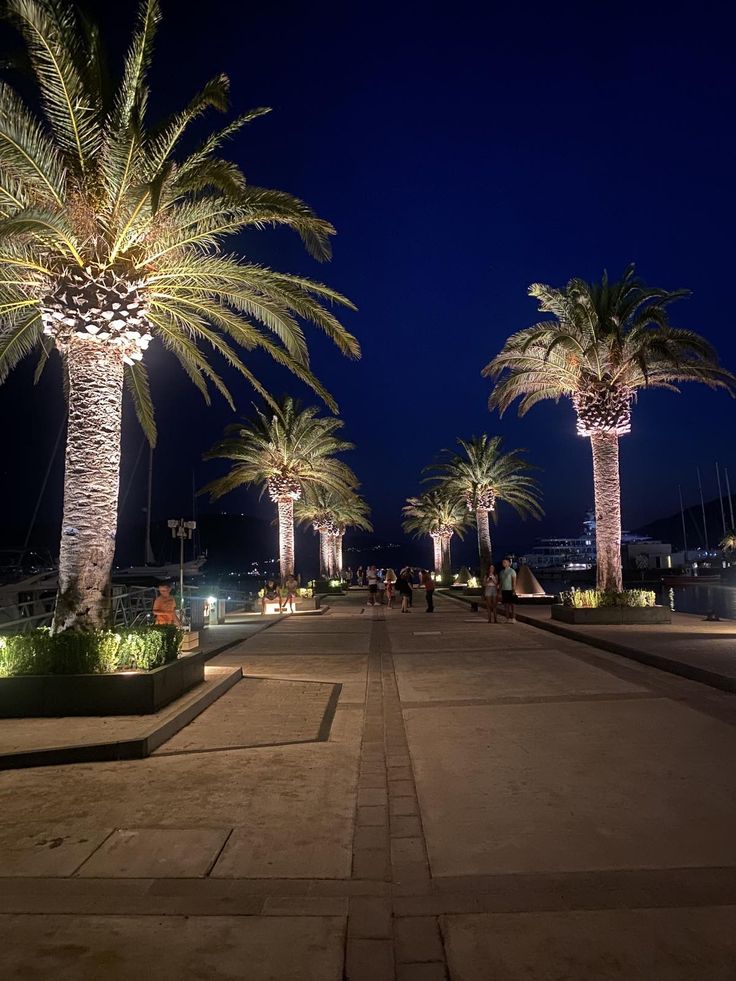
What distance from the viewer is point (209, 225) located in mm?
11320

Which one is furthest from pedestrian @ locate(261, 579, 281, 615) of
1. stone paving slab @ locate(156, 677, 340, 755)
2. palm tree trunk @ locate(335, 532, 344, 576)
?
palm tree trunk @ locate(335, 532, 344, 576)

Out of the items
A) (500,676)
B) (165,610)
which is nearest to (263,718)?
(500,676)

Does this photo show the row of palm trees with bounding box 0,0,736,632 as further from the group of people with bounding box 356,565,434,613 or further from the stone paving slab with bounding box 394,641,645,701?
the group of people with bounding box 356,565,434,613

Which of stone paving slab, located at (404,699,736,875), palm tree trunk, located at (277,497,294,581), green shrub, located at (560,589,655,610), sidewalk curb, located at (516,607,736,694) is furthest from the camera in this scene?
palm tree trunk, located at (277,497,294,581)

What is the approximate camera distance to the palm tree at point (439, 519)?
60625 millimetres

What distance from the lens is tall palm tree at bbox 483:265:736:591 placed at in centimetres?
1983

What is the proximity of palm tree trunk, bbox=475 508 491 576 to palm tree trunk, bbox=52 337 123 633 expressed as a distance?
117ft

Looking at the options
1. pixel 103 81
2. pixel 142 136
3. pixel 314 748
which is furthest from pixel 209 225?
pixel 314 748

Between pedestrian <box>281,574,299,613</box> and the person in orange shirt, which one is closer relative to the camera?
the person in orange shirt

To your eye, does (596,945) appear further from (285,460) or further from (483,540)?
(483,540)

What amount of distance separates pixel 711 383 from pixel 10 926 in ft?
70.3

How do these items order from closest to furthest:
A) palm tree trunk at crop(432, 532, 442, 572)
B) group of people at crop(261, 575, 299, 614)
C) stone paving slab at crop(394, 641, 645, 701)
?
stone paving slab at crop(394, 641, 645, 701)
group of people at crop(261, 575, 299, 614)
palm tree trunk at crop(432, 532, 442, 572)

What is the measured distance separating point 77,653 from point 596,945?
7.14 metres

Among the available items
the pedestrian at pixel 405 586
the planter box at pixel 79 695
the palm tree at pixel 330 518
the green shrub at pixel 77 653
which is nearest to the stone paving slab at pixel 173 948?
the planter box at pixel 79 695
